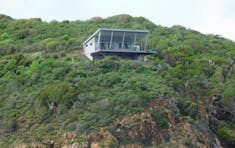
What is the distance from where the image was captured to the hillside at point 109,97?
50500mm

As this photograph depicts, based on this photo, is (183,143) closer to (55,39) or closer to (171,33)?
(55,39)

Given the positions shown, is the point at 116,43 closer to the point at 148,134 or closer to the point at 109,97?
the point at 109,97

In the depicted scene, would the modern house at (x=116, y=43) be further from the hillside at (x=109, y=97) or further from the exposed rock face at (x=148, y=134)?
the exposed rock face at (x=148, y=134)

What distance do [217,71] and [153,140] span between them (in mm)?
27144

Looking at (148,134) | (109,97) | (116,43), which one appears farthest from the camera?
(116,43)

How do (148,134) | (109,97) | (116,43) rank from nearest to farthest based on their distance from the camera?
(148,134) < (109,97) < (116,43)

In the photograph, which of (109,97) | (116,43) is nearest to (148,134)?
(109,97)

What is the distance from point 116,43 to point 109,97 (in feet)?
43.0

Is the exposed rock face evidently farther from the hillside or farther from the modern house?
the modern house

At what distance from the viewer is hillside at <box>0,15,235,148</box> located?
50.5 meters

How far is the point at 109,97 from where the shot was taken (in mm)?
54250

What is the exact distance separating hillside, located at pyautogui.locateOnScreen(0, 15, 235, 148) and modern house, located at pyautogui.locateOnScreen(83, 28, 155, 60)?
74.6 inches

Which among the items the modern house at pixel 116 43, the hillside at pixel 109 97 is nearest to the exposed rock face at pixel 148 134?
the hillside at pixel 109 97

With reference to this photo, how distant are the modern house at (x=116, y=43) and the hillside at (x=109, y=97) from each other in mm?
1895
